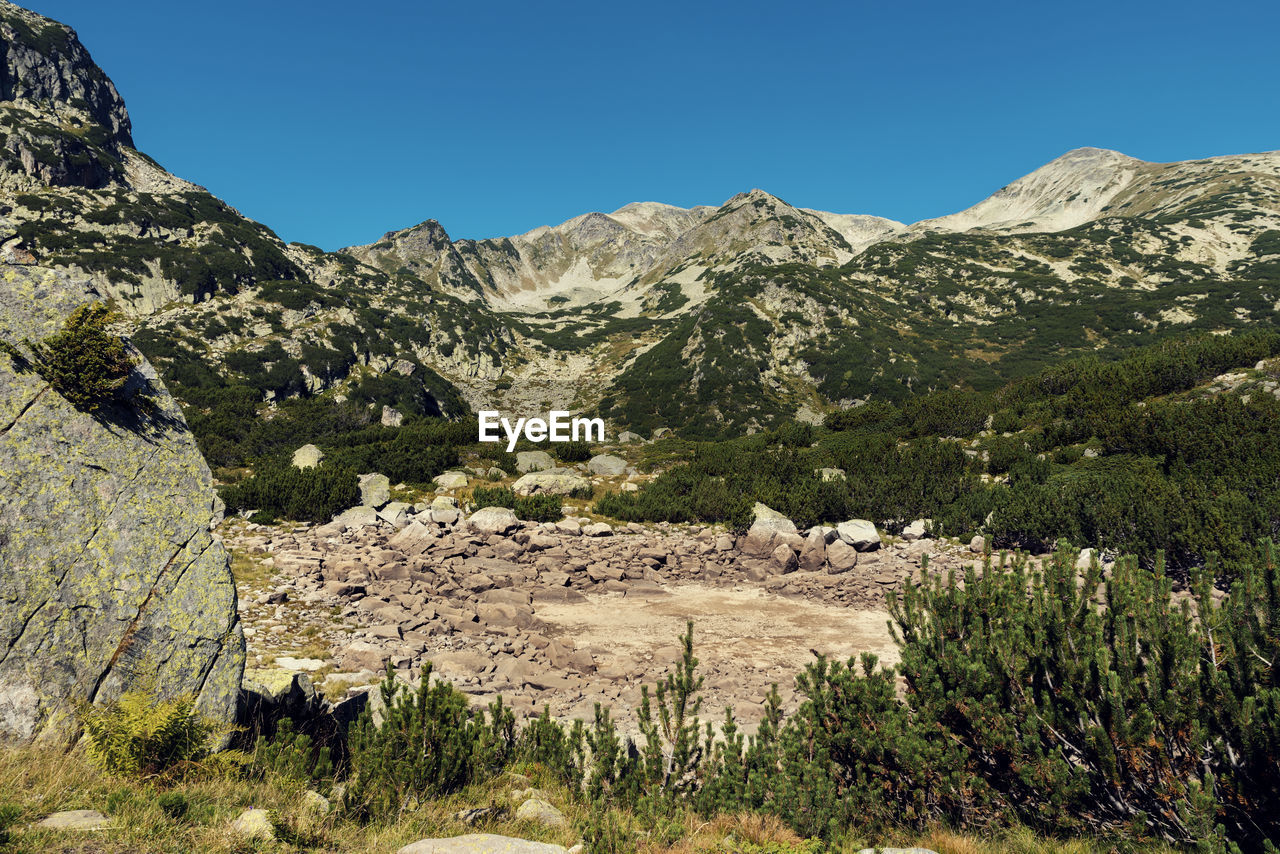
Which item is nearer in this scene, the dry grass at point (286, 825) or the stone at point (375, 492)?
the dry grass at point (286, 825)

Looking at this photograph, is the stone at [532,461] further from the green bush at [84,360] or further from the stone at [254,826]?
the stone at [254,826]

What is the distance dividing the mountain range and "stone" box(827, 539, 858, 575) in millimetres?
37108

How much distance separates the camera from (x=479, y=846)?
3652mm

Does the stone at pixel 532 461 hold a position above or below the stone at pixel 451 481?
above

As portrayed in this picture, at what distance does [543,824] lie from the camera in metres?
4.43

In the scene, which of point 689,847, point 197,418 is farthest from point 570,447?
point 689,847

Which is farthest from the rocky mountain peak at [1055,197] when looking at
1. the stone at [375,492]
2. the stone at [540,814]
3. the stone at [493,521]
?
the stone at [540,814]

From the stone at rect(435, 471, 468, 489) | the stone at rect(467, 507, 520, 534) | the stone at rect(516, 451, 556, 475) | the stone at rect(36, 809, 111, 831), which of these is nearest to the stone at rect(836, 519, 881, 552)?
the stone at rect(467, 507, 520, 534)

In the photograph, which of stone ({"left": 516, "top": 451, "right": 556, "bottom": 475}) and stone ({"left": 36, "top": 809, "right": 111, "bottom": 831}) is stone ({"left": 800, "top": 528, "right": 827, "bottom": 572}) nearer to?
stone ({"left": 516, "top": 451, "right": 556, "bottom": 475})

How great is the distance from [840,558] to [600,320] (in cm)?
11302

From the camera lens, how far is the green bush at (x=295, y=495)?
15742mm

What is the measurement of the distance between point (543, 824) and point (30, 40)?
129218 millimetres

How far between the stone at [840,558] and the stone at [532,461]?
1251cm

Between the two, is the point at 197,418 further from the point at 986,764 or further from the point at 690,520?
the point at 986,764
